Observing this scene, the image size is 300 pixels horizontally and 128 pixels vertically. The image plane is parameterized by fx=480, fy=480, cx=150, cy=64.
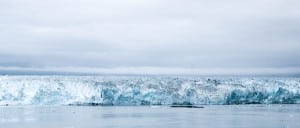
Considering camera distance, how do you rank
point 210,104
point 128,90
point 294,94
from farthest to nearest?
1. point 210,104
2. point 294,94
3. point 128,90

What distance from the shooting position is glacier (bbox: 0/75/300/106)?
138 ft

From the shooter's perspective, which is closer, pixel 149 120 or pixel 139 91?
pixel 149 120

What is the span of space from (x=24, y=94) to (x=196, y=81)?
16035 millimetres

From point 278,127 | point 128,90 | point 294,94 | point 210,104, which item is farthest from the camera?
point 210,104

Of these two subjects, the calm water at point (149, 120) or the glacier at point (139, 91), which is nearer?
the calm water at point (149, 120)

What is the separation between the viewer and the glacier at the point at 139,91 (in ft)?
138

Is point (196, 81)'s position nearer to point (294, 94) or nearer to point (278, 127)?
point (294, 94)

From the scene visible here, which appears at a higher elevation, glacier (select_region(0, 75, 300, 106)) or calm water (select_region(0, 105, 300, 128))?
glacier (select_region(0, 75, 300, 106))

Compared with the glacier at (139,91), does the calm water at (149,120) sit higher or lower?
lower

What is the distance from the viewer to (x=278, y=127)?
81.7ft

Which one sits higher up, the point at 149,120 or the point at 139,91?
the point at 139,91

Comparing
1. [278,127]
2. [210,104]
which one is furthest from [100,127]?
[210,104]

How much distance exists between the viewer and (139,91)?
1666 inches

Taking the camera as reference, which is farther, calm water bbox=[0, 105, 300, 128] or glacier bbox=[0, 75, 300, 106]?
glacier bbox=[0, 75, 300, 106]
